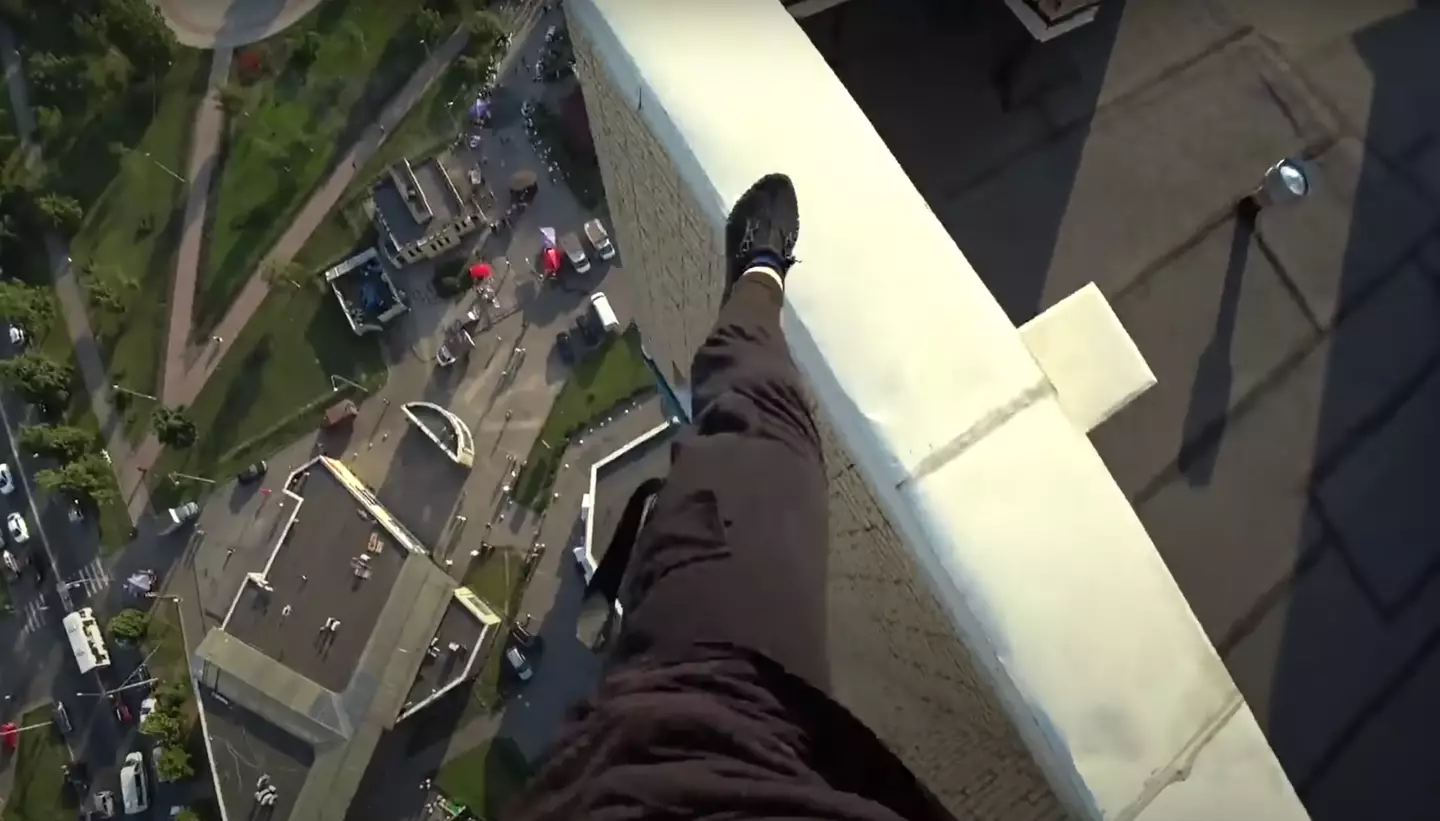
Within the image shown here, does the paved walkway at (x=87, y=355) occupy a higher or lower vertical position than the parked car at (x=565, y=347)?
higher

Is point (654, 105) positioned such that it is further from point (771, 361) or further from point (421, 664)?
point (421, 664)

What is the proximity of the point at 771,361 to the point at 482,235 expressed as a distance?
10399 mm

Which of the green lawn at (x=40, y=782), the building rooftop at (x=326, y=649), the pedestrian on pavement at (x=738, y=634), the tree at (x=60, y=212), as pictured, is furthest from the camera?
the tree at (x=60, y=212)

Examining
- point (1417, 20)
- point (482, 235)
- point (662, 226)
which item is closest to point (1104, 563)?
point (662, 226)

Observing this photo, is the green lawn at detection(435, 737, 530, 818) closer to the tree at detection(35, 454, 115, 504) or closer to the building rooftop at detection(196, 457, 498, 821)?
the building rooftop at detection(196, 457, 498, 821)

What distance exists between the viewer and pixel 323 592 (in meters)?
10.2

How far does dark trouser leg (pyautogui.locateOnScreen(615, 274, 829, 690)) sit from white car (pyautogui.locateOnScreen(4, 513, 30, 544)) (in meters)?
12.3

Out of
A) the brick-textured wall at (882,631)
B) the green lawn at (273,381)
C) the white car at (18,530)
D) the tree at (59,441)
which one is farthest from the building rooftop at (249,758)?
the brick-textured wall at (882,631)

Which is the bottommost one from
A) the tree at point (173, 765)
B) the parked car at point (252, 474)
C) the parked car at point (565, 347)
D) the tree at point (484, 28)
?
the tree at point (173, 765)

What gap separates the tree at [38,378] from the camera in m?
11.3

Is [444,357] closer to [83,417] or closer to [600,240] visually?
[600,240]

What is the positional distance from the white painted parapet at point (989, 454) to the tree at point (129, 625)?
10703 mm

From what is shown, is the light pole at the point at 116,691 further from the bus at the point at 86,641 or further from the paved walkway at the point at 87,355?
the paved walkway at the point at 87,355

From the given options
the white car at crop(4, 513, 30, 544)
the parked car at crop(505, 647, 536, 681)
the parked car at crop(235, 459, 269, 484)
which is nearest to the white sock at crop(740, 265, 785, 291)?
the parked car at crop(505, 647, 536, 681)
